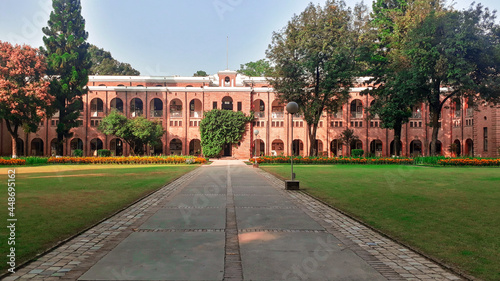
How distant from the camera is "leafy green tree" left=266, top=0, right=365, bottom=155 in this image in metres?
31.1

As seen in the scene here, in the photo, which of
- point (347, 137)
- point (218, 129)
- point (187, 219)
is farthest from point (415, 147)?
point (187, 219)

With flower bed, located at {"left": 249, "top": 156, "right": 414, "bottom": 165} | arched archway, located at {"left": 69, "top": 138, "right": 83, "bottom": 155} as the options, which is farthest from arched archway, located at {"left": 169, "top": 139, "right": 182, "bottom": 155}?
flower bed, located at {"left": 249, "top": 156, "right": 414, "bottom": 165}

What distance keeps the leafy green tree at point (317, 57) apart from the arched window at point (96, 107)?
24745mm

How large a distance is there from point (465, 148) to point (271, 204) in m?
43.0

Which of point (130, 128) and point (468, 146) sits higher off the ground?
point (130, 128)

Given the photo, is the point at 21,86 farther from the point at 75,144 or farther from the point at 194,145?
the point at 194,145

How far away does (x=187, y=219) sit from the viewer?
666 cm

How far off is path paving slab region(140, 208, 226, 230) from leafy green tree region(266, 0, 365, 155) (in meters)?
25.4

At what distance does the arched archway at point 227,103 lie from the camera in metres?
46.4

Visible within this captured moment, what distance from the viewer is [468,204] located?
28.7 ft

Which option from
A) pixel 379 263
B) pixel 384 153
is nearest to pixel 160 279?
pixel 379 263

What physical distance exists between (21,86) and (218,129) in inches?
818

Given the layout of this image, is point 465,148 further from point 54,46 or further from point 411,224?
point 54,46

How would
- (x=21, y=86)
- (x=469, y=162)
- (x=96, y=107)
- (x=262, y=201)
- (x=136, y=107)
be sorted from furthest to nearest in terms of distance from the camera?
(x=136, y=107) < (x=96, y=107) < (x=21, y=86) < (x=469, y=162) < (x=262, y=201)
